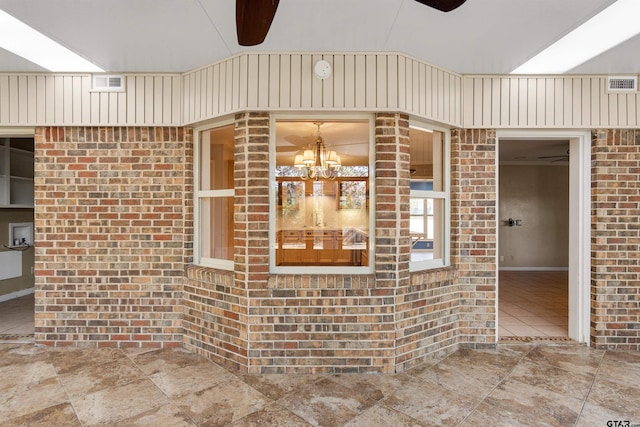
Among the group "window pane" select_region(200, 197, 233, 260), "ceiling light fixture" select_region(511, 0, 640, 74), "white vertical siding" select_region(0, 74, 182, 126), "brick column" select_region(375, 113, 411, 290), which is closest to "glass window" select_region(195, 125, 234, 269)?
"window pane" select_region(200, 197, 233, 260)

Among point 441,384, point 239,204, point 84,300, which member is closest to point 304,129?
point 239,204

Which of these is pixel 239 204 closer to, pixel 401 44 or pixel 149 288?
pixel 149 288

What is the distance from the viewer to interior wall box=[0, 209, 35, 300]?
5.13 m

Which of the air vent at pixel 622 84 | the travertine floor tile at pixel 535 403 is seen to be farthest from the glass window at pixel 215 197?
the air vent at pixel 622 84

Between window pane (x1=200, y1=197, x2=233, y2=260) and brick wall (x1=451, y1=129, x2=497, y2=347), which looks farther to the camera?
brick wall (x1=451, y1=129, x2=497, y2=347)

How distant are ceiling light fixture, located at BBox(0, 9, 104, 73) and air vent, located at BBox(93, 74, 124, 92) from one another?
0.06m

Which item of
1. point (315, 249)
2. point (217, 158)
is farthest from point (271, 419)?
point (217, 158)

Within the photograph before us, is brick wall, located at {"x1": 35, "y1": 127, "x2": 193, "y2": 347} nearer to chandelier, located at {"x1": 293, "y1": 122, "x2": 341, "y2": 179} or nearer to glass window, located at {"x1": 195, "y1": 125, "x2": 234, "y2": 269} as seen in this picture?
glass window, located at {"x1": 195, "y1": 125, "x2": 234, "y2": 269}

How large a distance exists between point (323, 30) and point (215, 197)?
179 cm

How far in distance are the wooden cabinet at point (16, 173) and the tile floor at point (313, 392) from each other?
8.93 ft

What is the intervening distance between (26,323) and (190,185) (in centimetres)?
279

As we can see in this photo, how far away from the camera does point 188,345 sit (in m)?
3.39

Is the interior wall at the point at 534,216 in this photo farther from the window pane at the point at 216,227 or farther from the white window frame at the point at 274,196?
the window pane at the point at 216,227

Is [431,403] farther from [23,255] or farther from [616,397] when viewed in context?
[23,255]
